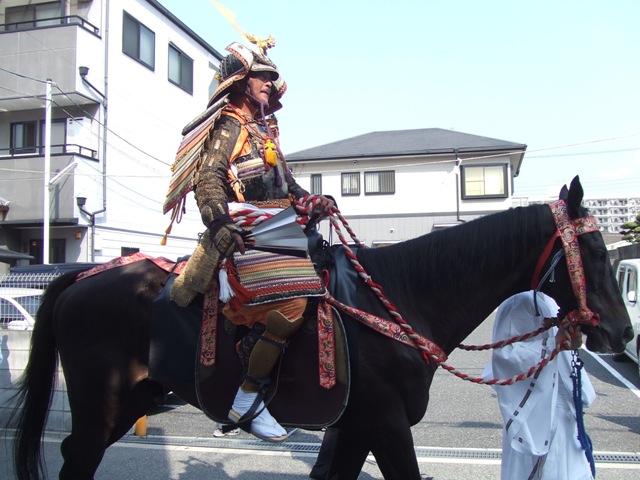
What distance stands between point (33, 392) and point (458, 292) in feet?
9.22

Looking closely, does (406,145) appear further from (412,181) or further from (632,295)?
(632,295)

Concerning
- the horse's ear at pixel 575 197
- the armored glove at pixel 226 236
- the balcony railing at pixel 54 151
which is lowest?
the armored glove at pixel 226 236

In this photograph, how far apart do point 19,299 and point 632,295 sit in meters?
8.25

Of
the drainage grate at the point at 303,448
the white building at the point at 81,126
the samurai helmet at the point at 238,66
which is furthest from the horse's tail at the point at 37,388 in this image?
the white building at the point at 81,126

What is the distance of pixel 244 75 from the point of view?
2.95 meters

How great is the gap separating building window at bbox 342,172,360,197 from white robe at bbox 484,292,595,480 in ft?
72.3

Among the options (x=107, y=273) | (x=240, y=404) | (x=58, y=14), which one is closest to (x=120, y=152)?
(x=58, y=14)

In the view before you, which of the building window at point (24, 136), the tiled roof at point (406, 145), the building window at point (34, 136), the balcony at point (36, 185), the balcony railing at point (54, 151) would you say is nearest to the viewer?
the balcony at point (36, 185)

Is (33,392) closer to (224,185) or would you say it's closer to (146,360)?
(146,360)

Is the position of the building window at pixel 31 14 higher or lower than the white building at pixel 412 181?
higher

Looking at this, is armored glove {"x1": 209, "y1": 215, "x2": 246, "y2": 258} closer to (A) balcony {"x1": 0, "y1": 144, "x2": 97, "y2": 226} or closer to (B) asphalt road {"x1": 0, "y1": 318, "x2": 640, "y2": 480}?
(B) asphalt road {"x1": 0, "y1": 318, "x2": 640, "y2": 480}

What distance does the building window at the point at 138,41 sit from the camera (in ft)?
54.9

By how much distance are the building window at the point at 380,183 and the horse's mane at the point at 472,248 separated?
72.6 ft

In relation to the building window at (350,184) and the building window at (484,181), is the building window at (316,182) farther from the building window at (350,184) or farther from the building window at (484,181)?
the building window at (484,181)
